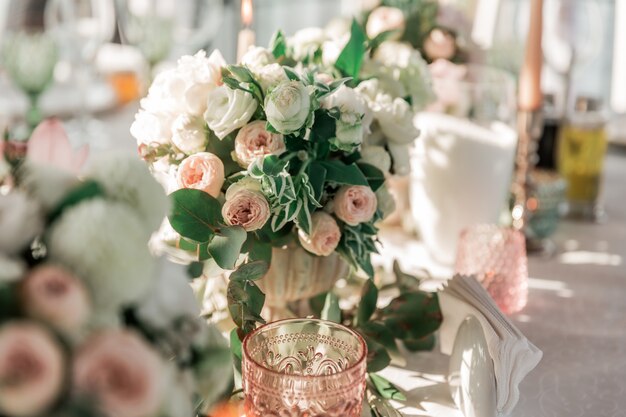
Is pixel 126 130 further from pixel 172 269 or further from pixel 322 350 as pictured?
pixel 172 269

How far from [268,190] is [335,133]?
80 mm

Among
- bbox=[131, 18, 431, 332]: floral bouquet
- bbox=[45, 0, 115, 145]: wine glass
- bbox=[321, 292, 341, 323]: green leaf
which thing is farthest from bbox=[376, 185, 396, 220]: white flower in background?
bbox=[45, 0, 115, 145]: wine glass

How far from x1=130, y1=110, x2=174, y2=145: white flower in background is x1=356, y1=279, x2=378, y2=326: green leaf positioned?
243mm

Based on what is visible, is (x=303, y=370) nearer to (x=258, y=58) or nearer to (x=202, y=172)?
(x=202, y=172)

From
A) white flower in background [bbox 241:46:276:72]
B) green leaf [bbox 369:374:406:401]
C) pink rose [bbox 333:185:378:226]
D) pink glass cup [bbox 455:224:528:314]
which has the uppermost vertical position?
white flower in background [bbox 241:46:276:72]

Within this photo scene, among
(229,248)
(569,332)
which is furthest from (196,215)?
(569,332)

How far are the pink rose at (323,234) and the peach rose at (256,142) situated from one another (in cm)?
8

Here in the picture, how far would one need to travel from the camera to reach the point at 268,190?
1.94 ft

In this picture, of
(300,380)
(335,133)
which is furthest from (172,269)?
(335,133)

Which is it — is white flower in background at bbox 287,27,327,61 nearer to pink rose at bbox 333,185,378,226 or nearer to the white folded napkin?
pink rose at bbox 333,185,378,226

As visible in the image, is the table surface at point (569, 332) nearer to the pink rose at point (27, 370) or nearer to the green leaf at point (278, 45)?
the pink rose at point (27, 370)

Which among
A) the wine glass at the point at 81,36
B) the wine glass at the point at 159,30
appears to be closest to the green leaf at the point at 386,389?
the wine glass at the point at 81,36

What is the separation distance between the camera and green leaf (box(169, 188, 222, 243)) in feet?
1.91

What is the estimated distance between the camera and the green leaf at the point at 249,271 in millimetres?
584
